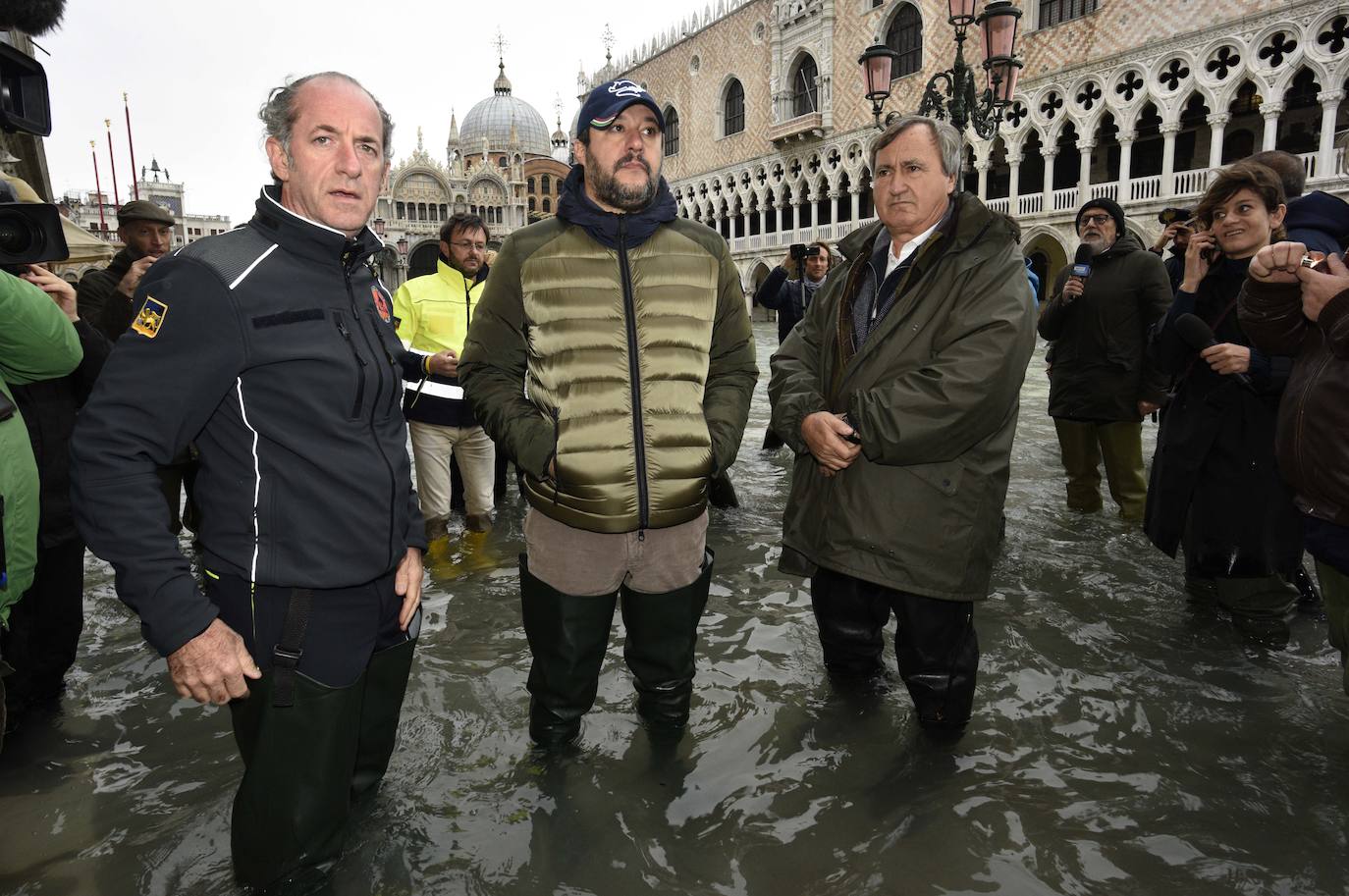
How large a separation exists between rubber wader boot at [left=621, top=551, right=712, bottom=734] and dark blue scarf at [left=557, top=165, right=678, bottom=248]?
1049mm

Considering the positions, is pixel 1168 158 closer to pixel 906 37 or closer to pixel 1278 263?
pixel 906 37

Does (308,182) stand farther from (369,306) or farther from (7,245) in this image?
(7,245)

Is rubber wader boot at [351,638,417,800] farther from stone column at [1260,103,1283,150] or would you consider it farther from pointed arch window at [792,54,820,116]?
pointed arch window at [792,54,820,116]

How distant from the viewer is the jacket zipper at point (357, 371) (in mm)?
1737

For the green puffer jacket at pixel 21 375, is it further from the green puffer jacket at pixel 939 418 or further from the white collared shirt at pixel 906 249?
the white collared shirt at pixel 906 249

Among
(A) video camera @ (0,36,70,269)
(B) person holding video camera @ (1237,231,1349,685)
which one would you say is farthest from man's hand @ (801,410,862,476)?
(A) video camera @ (0,36,70,269)

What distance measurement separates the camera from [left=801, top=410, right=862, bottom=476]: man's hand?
8.07 feet

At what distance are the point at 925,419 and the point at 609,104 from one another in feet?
4.28

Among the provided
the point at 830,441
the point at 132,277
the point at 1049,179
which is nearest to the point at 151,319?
the point at 830,441

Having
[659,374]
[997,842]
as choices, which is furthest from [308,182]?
[997,842]

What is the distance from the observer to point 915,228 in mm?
2584

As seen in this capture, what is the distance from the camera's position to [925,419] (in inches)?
91.3

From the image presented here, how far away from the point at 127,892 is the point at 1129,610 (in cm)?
403

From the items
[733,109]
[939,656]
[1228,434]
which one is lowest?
[939,656]
